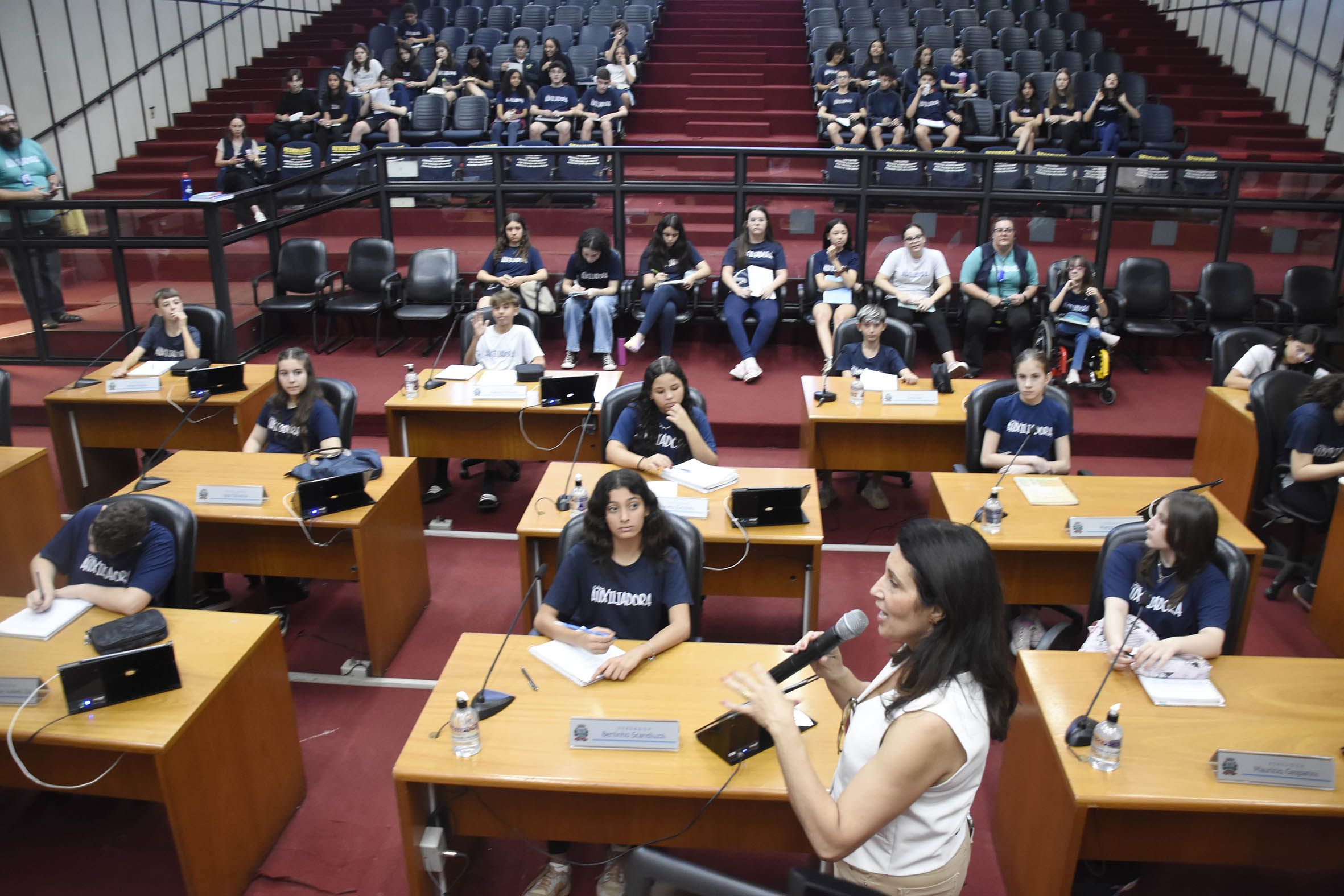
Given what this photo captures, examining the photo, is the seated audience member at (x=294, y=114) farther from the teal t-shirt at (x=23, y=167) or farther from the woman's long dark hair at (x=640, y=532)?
the woman's long dark hair at (x=640, y=532)

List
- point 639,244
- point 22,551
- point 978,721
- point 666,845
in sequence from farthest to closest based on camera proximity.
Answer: point 639,244 → point 22,551 → point 666,845 → point 978,721

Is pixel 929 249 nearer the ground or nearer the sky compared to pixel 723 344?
nearer the sky

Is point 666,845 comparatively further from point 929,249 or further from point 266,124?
point 266,124

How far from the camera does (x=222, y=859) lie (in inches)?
108

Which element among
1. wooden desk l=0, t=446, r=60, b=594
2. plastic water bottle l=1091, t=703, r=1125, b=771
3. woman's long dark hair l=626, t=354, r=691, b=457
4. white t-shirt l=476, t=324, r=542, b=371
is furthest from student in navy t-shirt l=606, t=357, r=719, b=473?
wooden desk l=0, t=446, r=60, b=594

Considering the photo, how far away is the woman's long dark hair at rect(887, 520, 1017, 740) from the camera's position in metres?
1.74

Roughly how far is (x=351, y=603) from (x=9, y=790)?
154 centimetres

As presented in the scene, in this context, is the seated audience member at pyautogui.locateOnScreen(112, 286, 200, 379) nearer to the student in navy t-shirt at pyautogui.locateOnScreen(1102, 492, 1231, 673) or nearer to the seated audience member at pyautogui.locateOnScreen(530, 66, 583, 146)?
the seated audience member at pyautogui.locateOnScreen(530, 66, 583, 146)

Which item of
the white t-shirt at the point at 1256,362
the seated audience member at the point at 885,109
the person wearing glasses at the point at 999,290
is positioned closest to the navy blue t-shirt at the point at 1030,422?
the white t-shirt at the point at 1256,362

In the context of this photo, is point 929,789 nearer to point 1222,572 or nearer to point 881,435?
point 1222,572

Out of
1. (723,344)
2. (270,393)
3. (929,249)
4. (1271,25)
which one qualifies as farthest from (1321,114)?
(270,393)

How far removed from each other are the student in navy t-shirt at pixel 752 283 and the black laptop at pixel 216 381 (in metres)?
3.35

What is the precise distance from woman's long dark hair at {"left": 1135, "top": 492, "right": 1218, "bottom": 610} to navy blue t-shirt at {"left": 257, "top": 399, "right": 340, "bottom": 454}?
11.2 ft

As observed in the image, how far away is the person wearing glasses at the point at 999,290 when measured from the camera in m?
6.79
